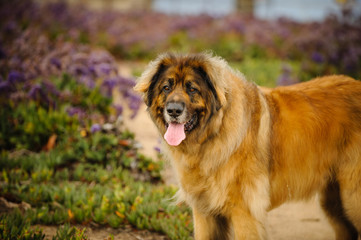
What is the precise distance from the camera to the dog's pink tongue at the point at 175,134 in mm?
2936

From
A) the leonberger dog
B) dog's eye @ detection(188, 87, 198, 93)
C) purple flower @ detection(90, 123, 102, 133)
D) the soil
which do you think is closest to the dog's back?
the leonberger dog

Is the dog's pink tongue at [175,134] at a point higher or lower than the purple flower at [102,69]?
lower

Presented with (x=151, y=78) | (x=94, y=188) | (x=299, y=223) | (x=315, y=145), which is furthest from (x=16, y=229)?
(x=299, y=223)

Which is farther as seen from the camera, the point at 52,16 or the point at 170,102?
the point at 52,16

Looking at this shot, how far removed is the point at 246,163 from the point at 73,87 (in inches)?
167

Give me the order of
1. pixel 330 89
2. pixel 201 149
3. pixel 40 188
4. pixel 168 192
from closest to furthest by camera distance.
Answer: pixel 201 149
pixel 330 89
pixel 40 188
pixel 168 192

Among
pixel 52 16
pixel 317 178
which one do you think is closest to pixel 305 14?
pixel 52 16

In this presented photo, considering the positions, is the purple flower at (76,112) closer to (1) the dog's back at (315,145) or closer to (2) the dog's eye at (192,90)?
(2) the dog's eye at (192,90)

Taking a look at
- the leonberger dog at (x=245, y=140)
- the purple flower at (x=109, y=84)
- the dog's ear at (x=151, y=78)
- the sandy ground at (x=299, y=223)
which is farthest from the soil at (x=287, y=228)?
the purple flower at (x=109, y=84)

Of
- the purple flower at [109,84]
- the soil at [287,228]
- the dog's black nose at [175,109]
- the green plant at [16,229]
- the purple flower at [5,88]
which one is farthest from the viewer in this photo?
the purple flower at [109,84]

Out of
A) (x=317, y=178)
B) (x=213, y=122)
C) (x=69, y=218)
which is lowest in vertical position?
(x=69, y=218)

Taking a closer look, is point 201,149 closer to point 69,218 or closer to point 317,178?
point 317,178

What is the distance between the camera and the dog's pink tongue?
2.94 m

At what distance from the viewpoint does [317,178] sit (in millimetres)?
3217
